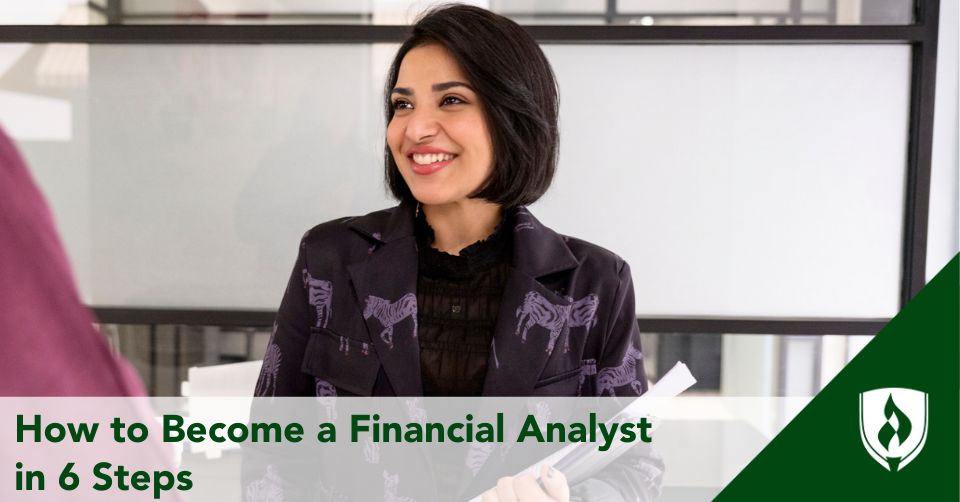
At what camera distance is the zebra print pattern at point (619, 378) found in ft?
4.38

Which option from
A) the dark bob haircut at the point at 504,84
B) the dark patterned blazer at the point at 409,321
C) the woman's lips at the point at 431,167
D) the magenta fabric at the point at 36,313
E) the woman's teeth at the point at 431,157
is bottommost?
the dark patterned blazer at the point at 409,321

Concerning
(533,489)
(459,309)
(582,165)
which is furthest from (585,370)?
(582,165)

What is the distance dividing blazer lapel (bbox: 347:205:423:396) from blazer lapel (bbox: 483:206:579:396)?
0.13 metres

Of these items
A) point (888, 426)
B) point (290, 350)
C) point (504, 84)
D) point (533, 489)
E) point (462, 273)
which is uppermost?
point (504, 84)

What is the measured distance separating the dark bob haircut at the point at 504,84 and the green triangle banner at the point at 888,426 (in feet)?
3.32

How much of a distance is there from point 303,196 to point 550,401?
91 centimetres

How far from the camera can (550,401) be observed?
1.29 m

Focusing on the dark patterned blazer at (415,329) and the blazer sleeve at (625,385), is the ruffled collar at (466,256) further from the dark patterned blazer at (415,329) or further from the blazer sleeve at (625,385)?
the blazer sleeve at (625,385)

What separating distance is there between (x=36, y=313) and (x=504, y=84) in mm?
1120

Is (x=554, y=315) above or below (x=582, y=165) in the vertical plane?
below

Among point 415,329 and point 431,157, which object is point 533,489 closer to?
point 415,329

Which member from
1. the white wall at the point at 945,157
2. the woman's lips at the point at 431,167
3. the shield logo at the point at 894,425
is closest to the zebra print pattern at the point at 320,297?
the woman's lips at the point at 431,167

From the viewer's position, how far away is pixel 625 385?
4.39 ft

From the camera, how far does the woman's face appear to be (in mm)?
1270
